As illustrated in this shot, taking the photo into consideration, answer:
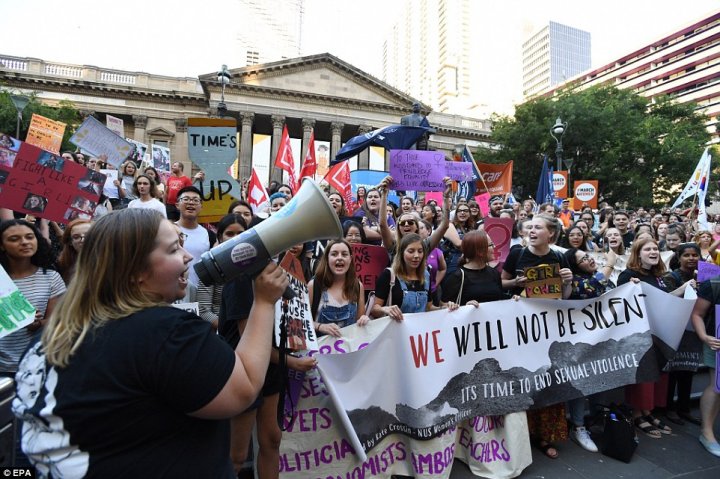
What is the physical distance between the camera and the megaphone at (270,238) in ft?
4.71

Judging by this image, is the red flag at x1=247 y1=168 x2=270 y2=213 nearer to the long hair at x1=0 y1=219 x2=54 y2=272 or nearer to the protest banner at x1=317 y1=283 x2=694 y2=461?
the long hair at x1=0 y1=219 x2=54 y2=272

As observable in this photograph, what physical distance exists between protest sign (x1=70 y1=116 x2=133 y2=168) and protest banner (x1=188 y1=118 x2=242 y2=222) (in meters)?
4.52

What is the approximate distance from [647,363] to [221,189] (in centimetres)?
501

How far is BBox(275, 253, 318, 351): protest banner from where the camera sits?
2.31 metres

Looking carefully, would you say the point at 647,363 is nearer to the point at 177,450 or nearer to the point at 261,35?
Answer: the point at 177,450

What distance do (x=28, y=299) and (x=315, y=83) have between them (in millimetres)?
38861

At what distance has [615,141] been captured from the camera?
30203 mm

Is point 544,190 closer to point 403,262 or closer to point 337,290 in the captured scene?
point 403,262

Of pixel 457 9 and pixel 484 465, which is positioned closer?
pixel 484 465

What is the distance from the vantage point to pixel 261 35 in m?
76.2

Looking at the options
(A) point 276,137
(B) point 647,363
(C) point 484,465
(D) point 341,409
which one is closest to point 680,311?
(B) point 647,363

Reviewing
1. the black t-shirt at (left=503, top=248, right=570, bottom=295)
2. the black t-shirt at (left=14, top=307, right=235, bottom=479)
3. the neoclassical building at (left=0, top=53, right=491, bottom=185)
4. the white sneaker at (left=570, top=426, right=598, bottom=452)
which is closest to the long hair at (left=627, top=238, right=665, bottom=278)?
the black t-shirt at (left=503, top=248, right=570, bottom=295)

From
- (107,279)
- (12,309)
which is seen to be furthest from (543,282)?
(12,309)

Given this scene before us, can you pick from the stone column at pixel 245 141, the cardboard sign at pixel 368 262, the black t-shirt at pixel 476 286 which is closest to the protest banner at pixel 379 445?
the black t-shirt at pixel 476 286
